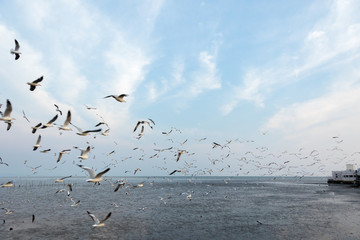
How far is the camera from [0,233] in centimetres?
2381

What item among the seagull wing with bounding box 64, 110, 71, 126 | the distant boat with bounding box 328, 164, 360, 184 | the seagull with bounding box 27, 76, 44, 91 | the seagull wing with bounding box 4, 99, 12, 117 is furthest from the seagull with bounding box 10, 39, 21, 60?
the distant boat with bounding box 328, 164, 360, 184

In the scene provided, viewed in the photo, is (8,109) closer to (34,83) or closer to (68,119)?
(34,83)

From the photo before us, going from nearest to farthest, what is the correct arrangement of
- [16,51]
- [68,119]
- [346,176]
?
1. [16,51]
2. [68,119]
3. [346,176]

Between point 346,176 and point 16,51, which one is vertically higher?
point 16,51

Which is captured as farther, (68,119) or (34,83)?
(68,119)

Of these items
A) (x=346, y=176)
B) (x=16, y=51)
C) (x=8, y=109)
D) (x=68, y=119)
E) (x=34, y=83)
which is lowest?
(x=68, y=119)

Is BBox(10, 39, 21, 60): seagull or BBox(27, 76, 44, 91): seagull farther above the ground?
BBox(10, 39, 21, 60): seagull

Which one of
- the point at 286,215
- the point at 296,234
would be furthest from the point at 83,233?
the point at 286,215

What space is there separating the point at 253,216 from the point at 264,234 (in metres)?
9.38

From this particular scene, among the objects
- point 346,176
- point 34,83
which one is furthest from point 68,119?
point 346,176

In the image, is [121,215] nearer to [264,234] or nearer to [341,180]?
[264,234]

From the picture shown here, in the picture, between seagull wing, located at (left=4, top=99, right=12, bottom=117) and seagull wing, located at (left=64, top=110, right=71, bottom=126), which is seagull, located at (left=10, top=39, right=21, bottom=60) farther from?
seagull wing, located at (left=64, top=110, right=71, bottom=126)

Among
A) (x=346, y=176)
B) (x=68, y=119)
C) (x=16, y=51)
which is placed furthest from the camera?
(x=346, y=176)

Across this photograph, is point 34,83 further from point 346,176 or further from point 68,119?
point 346,176
